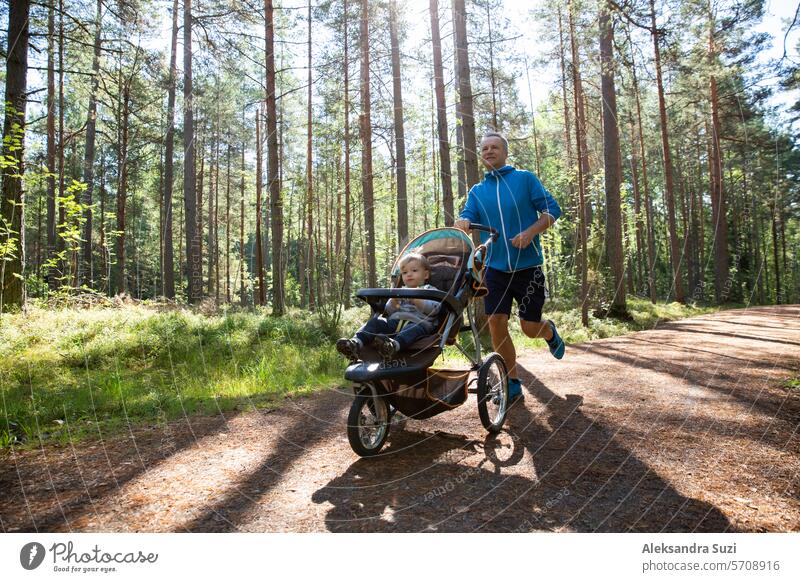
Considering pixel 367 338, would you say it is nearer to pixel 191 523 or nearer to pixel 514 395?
pixel 191 523

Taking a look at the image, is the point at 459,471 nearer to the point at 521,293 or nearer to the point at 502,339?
the point at 502,339

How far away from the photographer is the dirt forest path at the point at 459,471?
2045 millimetres

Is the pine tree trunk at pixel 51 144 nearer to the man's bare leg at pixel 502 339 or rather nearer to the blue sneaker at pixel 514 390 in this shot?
the man's bare leg at pixel 502 339

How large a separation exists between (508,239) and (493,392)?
1287mm

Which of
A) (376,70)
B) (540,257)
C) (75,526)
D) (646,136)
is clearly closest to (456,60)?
(376,70)

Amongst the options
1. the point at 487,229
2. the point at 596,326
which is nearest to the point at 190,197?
the point at 596,326

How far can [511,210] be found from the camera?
3.83 m

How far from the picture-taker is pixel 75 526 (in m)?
2.00

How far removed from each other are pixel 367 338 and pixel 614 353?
181 inches

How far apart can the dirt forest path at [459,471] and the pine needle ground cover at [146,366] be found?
626 millimetres

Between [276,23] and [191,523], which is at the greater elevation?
[276,23]

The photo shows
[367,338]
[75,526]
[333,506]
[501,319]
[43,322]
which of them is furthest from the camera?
[43,322]

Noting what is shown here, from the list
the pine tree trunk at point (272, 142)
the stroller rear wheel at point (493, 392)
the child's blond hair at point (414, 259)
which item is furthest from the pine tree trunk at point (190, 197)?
the stroller rear wheel at point (493, 392)

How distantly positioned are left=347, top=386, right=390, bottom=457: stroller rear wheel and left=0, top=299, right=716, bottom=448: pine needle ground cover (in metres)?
1.79
